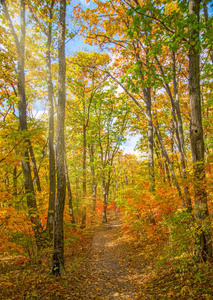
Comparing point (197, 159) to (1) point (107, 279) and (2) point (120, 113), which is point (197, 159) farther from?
(2) point (120, 113)

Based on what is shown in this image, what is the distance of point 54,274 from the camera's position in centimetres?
→ 427

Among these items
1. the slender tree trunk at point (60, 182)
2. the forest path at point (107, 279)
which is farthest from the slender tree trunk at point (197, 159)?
the slender tree trunk at point (60, 182)

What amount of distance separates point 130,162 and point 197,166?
28834mm

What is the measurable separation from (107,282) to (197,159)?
169 inches

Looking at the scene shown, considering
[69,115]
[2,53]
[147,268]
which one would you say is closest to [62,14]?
[2,53]

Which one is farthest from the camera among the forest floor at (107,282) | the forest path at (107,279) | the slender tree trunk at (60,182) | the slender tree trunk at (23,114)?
the slender tree trunk at (23,114)

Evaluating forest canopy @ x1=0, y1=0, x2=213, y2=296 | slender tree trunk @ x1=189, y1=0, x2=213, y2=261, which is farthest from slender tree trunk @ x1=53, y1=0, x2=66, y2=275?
slender tree trunk @ x1=189, y1=0, x2=213, y2=261

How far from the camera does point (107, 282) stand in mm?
4465

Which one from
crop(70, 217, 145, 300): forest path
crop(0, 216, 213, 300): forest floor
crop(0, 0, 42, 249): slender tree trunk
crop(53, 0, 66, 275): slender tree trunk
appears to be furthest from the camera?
crop(0, 0, 42, 249): slender tree trunk

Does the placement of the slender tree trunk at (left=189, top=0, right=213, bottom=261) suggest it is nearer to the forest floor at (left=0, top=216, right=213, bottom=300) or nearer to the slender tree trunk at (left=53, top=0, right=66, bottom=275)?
the forest floor at (left=0, top=216, right=213, bottom=300)

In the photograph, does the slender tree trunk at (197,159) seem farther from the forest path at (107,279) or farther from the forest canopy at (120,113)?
the forest path at (107,279)

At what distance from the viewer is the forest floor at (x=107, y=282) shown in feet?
10.4

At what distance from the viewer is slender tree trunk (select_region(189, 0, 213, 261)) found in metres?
3.26

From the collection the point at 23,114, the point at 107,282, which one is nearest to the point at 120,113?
the point at 23,114
